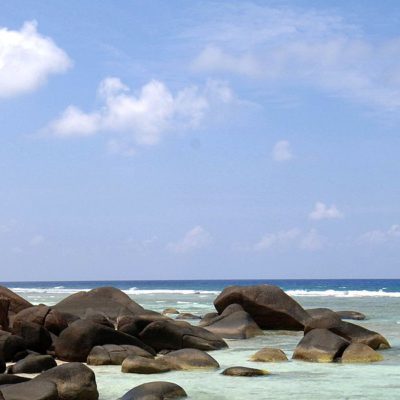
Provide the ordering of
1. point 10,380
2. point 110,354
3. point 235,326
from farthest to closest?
point 235,326 < point 110,354 < point 10,380

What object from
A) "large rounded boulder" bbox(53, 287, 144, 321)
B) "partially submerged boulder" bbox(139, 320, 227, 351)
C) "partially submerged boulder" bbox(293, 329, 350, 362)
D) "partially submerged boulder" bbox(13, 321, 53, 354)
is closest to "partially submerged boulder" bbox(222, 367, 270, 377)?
"partially submerged boulder" bbox(293, 329, 350, 362)

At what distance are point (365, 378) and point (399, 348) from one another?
4.80m

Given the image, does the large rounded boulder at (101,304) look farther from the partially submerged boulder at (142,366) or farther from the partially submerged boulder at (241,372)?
the partially submerged boulder at (241,372)

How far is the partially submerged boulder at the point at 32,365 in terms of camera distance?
1188cm

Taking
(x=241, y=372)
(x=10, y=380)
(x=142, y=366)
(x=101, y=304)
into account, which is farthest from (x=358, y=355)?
(x=101, y=304)

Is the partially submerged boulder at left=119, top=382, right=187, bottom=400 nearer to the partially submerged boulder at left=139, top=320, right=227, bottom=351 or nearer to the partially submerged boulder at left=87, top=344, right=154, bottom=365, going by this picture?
the partially submerged boulder at left=87, top=344, right=154, bottom=365

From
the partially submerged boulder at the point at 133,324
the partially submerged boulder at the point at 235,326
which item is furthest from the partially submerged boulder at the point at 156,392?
the partially submerged boulder at the point at 235,326

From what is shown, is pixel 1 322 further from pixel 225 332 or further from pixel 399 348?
pixel 399 348

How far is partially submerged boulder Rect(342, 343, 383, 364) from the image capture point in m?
13.9

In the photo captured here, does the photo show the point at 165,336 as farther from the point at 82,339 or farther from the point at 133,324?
the point at 82,339

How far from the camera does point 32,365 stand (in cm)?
1195

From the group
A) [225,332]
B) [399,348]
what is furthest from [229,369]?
[225,332]

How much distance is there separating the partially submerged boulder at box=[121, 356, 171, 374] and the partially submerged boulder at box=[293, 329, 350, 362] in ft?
10.0

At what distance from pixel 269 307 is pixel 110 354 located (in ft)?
29.5
